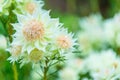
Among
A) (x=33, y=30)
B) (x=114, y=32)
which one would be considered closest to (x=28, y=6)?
(x=33, y=30)

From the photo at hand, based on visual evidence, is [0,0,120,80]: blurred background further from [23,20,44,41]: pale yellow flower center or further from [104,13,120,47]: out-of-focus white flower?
[104,13,120,47]: out-of-focus white flower

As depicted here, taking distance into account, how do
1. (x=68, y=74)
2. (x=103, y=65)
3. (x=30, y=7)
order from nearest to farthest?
(x=30, y=7) < (x=103, y=65) < (x=68, y=74)

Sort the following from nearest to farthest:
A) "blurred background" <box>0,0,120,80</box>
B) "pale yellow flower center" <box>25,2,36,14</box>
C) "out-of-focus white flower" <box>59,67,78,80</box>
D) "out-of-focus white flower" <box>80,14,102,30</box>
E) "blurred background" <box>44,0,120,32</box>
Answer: "pale yellow flower center" <box>25,2,36,14</box>, "out-of-focus white flower" <box>59,67,78,80</box>, "blurred background" <box>0,0,120,80</box>, "out-of-focus white flower" <box>80,14,102,30</box>, "blurred background" <box>44,0,120,32</box>

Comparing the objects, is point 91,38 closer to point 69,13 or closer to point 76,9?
point 69,13

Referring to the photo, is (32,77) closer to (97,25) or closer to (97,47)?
(97,47)

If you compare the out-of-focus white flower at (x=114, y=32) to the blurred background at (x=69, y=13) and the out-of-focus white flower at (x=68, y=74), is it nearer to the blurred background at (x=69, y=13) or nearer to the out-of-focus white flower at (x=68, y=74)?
the out-of-focus white flower at (x=68, y=74)

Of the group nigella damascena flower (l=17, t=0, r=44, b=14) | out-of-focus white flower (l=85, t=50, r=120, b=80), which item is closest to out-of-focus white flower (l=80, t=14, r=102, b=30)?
out-of-focus white flower (l=85, t=50, r=120, b=80)

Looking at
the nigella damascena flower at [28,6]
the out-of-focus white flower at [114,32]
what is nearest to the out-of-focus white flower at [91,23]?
the out-of-focus white flower at [114,32]
